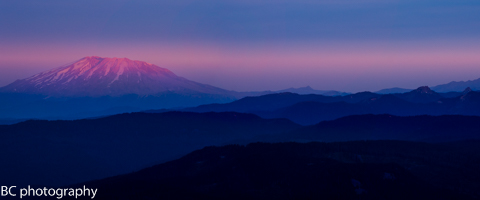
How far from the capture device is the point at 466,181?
14325 cm

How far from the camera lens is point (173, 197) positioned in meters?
111

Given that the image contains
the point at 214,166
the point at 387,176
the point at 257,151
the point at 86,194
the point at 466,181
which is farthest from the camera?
the point at 257,151

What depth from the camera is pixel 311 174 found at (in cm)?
13675

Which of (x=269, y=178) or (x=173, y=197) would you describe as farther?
(x=269, y=178)

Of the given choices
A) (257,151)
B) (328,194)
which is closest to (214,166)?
(257,151)

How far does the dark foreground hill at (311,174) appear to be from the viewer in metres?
123

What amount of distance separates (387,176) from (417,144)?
63.2 m

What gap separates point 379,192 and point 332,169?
14061 mm

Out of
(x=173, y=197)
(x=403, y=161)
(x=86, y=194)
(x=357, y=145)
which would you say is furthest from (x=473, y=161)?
(x=86, y=194)

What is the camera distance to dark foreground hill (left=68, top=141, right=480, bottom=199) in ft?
403

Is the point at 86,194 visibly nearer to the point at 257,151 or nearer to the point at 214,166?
the point at 214,166

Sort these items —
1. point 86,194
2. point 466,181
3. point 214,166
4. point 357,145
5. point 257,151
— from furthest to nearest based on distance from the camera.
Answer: point 357,145
point 257,151
point 214,166
point 466,181
point 86,194

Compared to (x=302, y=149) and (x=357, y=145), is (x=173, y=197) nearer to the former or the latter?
(x=302, y=149)

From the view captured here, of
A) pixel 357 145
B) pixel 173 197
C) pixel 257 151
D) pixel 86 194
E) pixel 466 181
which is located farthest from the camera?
pixel 357 145
